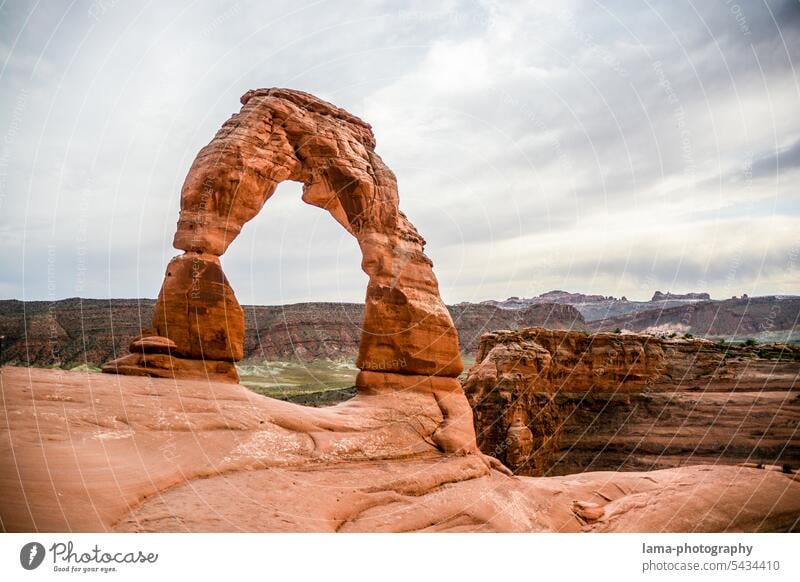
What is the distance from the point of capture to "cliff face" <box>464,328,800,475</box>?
84.2 feet

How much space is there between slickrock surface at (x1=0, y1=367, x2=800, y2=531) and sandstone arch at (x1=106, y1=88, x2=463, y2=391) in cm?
84

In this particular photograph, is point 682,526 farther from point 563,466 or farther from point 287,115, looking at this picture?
point 563,466

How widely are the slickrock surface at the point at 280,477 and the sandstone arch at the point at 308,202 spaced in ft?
2.75

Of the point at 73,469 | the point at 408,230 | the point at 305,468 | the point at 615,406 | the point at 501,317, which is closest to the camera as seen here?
the point at 73,469

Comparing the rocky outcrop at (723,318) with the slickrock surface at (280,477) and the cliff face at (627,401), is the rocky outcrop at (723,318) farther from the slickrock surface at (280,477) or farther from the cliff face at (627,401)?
the slickrock surface at (280,477)

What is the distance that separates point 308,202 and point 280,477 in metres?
8.11

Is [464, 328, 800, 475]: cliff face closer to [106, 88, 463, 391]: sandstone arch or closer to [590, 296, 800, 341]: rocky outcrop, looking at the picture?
[106, 88, 463, 391]: sandstone arch

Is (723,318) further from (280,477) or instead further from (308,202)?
(280,477)

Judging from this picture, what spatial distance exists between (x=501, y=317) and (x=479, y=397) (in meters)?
41.9

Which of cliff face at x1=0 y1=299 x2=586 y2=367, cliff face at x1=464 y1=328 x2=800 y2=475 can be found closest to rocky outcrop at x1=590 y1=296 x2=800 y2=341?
cliff face at x1=0 y1=299 x2=586 y2=367

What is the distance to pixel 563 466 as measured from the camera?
2767 centimetres

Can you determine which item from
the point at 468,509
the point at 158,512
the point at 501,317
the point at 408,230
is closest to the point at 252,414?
the point at 158,512

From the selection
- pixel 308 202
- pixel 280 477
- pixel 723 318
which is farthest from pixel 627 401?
pixel 723 318

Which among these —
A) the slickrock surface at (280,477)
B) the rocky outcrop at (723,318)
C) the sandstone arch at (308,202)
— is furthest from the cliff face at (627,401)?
the rocky outcrop at (723,318)
